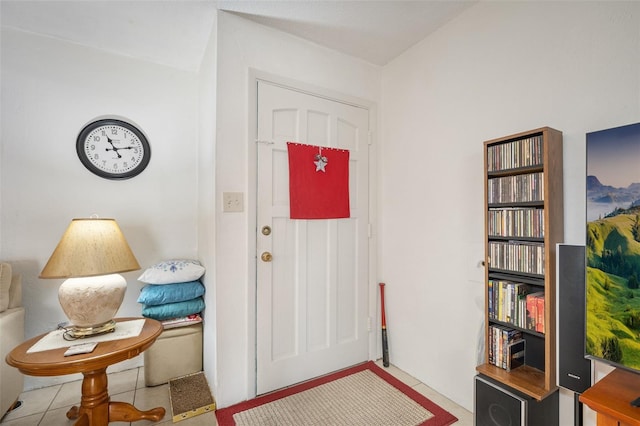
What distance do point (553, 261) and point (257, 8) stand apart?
2140mm

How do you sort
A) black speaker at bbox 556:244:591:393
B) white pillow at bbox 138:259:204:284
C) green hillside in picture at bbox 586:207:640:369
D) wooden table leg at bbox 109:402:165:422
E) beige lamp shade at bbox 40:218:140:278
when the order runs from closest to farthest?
green hillside in picture at bbox 586:207:640:369
black speaker at bbox 556:244:591:393
beige lamp shade at bbox 40:218:140:278
wooden table leg at bbox 109:402:165:422
white pillow at bbox 138:259:204:284

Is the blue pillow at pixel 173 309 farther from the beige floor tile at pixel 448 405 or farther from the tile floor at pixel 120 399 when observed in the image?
the beige floor tile at pixel 448 405

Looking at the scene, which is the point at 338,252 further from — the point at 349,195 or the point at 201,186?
the point at 201,186

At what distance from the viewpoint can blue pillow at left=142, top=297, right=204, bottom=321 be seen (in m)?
2.11

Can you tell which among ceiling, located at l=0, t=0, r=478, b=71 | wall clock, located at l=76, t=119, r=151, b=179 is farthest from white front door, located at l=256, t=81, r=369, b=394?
wall clock, located at l=76, t=119, r=151, b=179

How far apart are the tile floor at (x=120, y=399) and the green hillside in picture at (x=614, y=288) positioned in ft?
3.17

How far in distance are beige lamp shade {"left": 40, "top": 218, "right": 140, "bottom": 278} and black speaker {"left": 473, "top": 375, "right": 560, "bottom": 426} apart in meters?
1.93

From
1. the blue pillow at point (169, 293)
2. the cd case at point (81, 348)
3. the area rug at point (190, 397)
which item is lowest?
the area rug at point (190, 397)

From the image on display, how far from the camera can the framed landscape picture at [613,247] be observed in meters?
1.05

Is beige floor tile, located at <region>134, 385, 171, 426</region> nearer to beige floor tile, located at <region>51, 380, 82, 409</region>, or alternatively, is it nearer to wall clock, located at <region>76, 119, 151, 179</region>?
beige floor tile, located at <region>51, 380, 82, 409</region>

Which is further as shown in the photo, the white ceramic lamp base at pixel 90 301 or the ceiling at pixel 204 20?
the ceiling at pixel 204 20

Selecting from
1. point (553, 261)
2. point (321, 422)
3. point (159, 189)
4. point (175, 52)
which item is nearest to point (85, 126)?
point (159, 189)

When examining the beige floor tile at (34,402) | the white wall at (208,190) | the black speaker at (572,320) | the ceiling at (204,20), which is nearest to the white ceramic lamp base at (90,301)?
the white wall at (208,190)

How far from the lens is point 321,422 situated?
1725 millimetres
